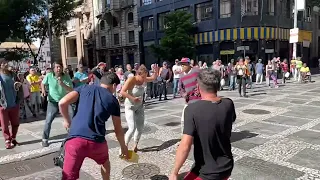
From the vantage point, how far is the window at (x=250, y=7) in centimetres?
2510

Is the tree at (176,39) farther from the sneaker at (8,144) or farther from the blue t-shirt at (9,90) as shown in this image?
the sneaker at (8,144)

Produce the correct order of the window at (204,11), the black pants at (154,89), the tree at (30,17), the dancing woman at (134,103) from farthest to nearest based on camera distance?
the window at (204,11)
the tree at (30,17)
the black pants at (154,89)
the dancing woman at (134,103)

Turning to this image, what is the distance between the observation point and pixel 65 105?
3.33m

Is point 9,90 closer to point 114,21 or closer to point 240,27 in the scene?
point 240,27

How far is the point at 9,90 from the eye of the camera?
610cm

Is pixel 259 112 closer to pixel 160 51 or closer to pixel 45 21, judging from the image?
pixel 160 51

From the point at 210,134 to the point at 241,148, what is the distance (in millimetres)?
3622

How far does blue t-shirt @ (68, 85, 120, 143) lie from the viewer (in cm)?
310

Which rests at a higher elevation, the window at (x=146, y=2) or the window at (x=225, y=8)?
the window at (x=146, y=2)

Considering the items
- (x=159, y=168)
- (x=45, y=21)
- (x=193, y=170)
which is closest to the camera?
(x=193, y=170)

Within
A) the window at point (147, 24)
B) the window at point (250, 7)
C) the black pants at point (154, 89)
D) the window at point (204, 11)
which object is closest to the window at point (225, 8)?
the window at point (204, 11)

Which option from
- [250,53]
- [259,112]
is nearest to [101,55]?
[250,53]

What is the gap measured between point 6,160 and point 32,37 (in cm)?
2217

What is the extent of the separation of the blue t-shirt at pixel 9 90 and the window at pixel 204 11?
2358cm
